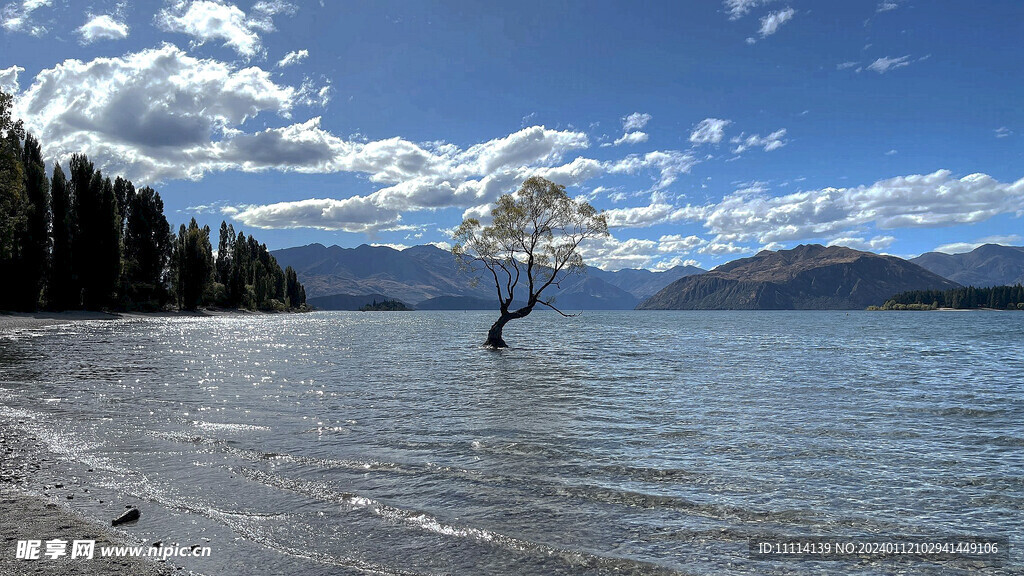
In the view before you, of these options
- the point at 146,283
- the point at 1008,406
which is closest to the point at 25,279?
the point at 146,283

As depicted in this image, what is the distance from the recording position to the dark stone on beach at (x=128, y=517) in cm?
941

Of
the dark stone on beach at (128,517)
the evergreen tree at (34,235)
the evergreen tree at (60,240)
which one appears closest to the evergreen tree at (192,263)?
the evergreen tree at (60,240)

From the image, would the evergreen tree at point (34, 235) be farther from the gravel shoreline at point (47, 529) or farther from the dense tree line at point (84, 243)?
the gravel shoreline at point (47, 529)

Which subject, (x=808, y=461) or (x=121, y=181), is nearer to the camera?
(x=808, y=461)

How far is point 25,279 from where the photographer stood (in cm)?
8281

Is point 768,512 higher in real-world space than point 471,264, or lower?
lower

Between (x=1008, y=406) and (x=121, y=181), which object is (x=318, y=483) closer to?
(x=1008, y=406)

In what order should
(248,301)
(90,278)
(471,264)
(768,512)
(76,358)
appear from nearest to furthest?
(768,512)
(76,358)
(471,264)
(90,278)
(248,301)

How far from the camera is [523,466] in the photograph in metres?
14.4

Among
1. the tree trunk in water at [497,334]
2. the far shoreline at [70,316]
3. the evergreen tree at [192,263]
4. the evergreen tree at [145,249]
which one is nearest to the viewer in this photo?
the tree trunk in water at [497,334]

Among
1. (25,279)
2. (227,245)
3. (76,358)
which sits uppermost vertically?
(227,245)

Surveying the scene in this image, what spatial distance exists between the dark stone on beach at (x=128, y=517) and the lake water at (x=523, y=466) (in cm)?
33

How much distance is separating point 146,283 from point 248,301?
5019 centimetres

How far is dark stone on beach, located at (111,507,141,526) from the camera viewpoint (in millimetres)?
9406
